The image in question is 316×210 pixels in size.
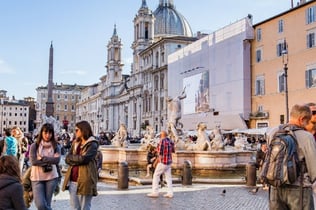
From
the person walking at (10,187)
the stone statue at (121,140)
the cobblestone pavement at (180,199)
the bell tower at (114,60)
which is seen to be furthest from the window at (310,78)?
the bell tower at (114,60)

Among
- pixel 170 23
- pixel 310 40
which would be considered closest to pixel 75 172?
pixel 310 40

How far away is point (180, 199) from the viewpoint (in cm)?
991

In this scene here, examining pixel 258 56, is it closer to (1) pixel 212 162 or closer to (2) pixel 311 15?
(2) pixel 311 15

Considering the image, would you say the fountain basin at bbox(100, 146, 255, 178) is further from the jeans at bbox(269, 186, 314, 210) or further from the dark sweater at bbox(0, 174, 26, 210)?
the dark sweater at bbox(0, 174, 26, 210)

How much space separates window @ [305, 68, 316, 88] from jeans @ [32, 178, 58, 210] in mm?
29735

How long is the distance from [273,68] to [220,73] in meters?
7.37

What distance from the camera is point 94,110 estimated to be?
12194 centimetres

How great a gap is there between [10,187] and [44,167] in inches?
85.7

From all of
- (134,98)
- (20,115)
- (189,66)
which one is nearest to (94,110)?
(20,115)

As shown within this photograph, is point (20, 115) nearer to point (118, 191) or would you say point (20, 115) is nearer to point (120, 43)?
point (120, 43)

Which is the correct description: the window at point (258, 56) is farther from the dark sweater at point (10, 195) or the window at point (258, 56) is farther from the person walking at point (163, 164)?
the dark sweater at point (10, 195)

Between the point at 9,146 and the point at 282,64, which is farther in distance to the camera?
the point at 282,64

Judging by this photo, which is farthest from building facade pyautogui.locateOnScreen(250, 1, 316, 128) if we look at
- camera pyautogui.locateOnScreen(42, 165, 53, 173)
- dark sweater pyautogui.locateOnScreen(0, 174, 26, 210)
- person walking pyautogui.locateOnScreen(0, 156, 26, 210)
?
dark sweater pyautogui.locateOnScreen(0, 174, 26, 210)

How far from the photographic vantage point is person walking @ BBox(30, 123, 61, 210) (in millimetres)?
5883
